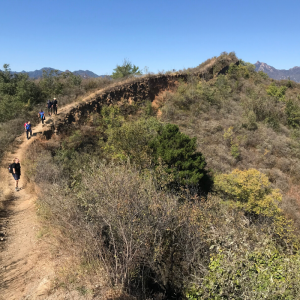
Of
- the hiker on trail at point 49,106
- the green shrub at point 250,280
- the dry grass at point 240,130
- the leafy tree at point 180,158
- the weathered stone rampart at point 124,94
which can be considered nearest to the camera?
the green shrub at point 250,280

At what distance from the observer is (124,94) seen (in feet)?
75.3

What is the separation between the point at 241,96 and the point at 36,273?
29444mm

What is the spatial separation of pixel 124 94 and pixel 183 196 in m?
16.6

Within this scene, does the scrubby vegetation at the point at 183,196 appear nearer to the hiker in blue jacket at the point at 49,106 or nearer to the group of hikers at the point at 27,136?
the group of hikers at the point at 27,136

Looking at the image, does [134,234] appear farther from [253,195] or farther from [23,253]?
[253,195]

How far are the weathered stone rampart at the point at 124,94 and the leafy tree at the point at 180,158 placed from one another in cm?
811

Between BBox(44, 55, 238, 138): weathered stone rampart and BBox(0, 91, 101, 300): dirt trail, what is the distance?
7.29m

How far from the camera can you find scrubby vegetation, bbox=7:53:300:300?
5.05m

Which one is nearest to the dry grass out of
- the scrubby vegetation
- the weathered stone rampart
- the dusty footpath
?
the scrubby vegetation

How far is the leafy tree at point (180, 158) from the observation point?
11.7 meters

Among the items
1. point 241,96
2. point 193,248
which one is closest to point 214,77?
point 241,96

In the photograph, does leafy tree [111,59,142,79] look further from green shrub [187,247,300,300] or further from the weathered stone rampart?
green shrub [187,247,300,300]

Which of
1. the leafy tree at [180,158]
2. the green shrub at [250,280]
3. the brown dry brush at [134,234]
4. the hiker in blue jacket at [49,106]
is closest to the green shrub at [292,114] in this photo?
the leafy tree at [180,158]

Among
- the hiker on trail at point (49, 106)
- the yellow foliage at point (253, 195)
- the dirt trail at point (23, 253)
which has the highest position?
the hiker on trail at point (49, 106)
